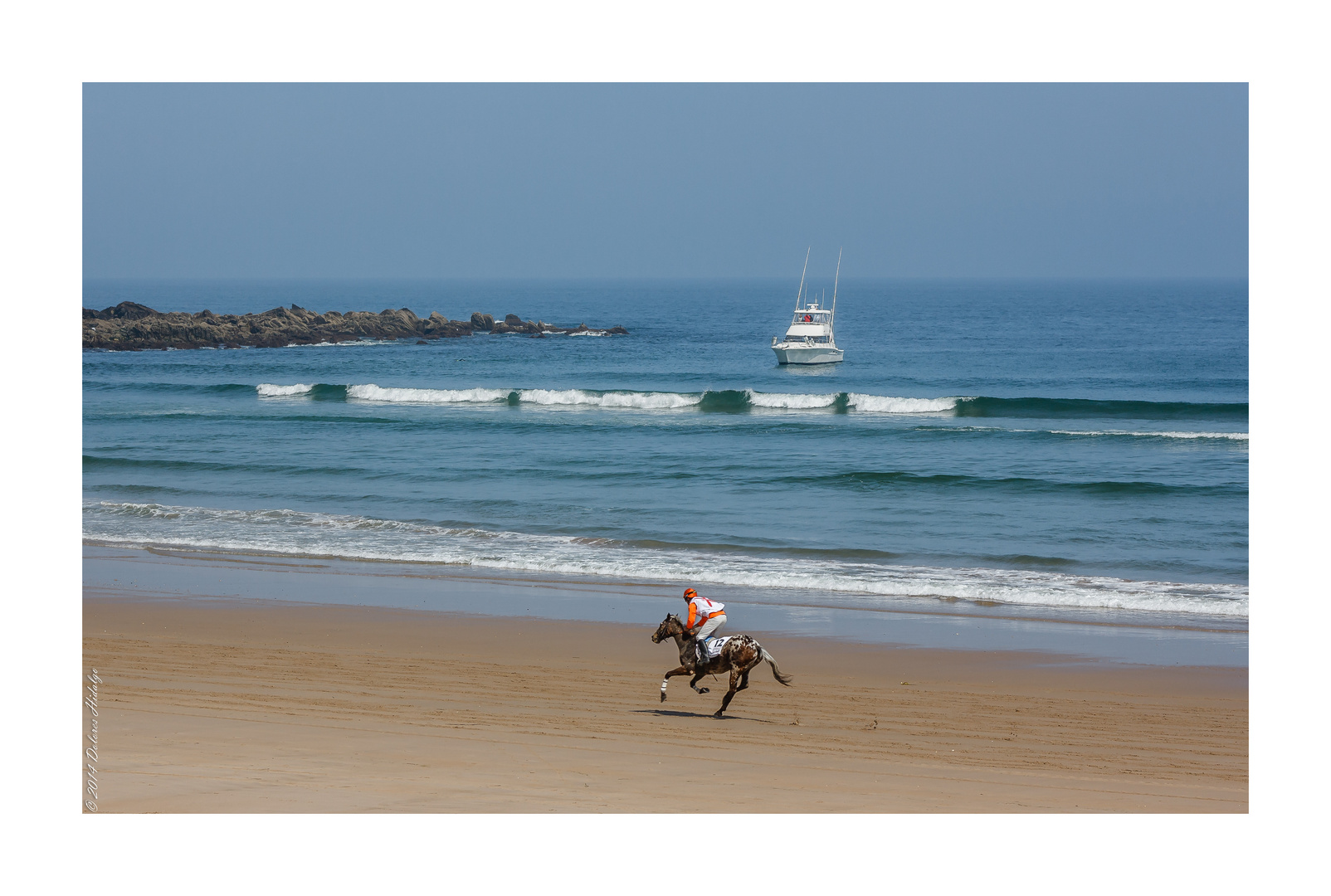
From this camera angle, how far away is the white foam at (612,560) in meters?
13.5

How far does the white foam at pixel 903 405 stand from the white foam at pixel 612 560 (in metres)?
19.7

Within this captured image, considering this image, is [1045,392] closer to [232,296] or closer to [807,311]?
[807,311]

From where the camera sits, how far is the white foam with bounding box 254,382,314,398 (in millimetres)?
38125

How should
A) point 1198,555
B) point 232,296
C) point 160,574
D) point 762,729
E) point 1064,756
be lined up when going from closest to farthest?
point 1064,756 → point 762,729 → point 160,574 → point 1198,555 → point 232,296

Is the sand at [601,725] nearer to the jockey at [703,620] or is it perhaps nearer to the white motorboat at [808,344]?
the jockey at [703,620]

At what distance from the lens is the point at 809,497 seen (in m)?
20.1

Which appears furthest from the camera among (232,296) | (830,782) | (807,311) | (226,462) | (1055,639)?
(232,296)

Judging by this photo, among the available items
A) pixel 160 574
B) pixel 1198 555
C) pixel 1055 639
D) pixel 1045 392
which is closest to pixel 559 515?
pixel 160 574

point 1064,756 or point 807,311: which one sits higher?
point 807,311

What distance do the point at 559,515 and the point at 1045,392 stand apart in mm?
26235

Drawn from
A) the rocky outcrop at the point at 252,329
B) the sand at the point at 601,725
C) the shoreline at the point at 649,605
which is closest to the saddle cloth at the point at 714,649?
the sand at the point at 601,725

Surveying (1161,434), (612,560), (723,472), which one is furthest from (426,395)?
(1161,434)

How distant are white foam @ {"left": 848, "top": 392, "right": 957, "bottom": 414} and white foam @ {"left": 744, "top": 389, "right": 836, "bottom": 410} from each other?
917 mm

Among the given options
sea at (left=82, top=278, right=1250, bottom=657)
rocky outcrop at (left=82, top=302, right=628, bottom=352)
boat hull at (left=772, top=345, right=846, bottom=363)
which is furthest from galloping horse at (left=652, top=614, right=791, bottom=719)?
rocky outcrop at (left=82, top=302, right=628, bottom=352)
